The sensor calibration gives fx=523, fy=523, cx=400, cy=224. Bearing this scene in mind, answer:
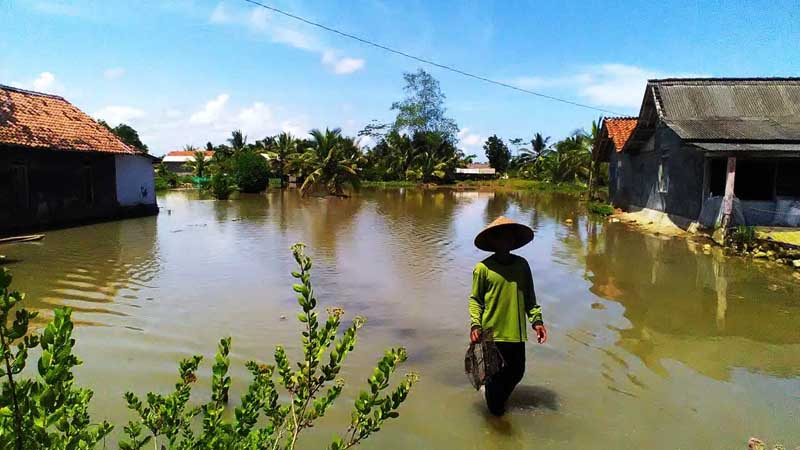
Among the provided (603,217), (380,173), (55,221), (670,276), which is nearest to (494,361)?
(670,276)

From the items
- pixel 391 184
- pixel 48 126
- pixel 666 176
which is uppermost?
pixel 48 126

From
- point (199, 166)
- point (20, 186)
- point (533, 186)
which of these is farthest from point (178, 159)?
point (20, 186)

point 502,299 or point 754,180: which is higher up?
point 754,180

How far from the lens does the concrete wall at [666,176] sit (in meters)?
15.7

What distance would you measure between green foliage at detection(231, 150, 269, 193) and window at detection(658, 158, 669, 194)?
28005 mm

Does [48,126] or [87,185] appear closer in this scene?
[48,126]

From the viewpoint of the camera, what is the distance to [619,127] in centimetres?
2536

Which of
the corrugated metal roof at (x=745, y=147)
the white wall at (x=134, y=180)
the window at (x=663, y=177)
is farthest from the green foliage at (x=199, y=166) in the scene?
the corrugated metal roof at (x=745, y=147)

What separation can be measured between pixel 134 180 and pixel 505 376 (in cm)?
2068

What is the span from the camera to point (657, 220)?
720 inches

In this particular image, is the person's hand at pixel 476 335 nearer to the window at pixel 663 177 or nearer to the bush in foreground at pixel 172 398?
the bush in foreground at pixel 172 398

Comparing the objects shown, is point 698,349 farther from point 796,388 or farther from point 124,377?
point 124,377

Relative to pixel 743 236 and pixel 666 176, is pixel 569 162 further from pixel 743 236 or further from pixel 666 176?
pixel 743 236

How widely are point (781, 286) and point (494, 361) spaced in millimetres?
8153
